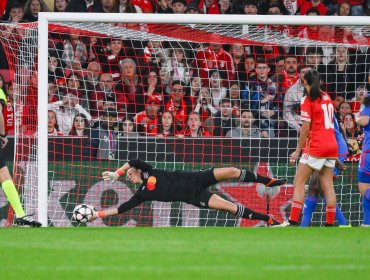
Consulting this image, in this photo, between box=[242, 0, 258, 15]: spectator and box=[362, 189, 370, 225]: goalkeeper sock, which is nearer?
box=[362, 189, 370, 225]: goalkeeper sock

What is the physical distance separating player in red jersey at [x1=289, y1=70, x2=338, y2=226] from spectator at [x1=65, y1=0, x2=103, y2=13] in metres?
7.12

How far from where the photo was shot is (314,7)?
20984mm

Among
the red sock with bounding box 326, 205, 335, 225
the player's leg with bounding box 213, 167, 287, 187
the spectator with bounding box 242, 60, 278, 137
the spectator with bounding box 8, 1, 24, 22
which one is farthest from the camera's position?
the spectator with bounding box 8, 1, 24, 22

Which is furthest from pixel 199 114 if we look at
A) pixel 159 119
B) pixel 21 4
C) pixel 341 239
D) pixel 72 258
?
pixel 72 258

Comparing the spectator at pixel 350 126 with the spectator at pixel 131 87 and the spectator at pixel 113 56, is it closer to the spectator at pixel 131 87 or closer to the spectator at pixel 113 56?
the spectator at pixel 131 87

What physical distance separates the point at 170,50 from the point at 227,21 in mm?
2465

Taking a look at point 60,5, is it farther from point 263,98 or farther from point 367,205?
point 367,205

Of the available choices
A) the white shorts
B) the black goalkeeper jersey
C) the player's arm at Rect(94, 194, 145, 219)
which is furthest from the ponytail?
the player's arm at Rect(94, 194, 145, 219)

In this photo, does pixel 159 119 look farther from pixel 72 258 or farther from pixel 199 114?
pixel 72 258

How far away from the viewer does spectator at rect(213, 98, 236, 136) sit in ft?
57.8

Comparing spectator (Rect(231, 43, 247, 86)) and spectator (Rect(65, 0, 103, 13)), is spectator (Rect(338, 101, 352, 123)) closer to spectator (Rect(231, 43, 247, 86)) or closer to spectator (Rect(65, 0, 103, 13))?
spectator (Rect(231, 43, 247, 86))

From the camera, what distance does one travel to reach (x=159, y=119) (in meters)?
17.6

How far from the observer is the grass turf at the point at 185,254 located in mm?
9078

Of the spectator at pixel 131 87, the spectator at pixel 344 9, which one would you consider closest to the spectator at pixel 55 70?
the spectator at pixel 131 87
